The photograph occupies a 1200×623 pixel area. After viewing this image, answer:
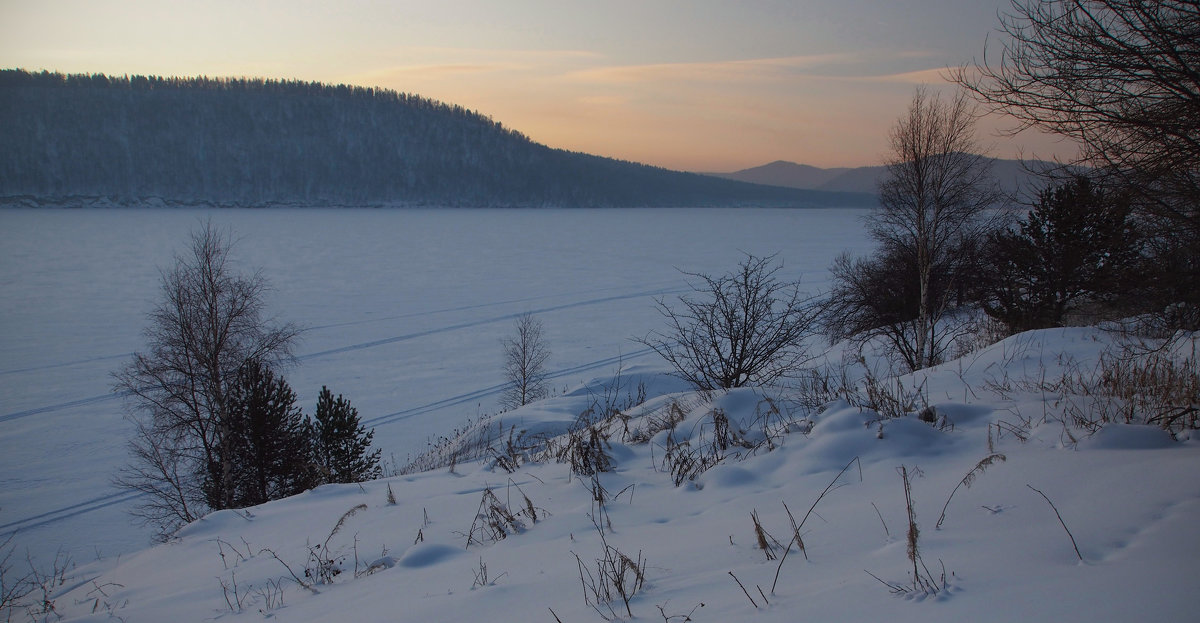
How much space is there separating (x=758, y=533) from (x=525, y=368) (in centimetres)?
2142

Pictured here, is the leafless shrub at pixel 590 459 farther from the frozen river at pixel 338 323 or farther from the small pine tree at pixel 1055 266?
the small pine tree at pixel 1055 266

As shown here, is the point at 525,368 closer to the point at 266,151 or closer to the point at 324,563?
the point at 324,563

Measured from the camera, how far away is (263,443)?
53.7 ft

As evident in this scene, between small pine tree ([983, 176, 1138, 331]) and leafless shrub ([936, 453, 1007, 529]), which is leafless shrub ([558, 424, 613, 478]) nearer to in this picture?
leafless shrub ([936, 453, 1007, 529])

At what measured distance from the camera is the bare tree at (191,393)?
17.5 m

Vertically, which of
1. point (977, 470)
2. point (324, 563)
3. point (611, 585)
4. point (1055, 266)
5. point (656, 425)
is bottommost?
point (324, 563)

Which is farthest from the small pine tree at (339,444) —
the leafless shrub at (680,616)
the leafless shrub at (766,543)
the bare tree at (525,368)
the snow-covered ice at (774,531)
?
the leafless shrub at (680,616)

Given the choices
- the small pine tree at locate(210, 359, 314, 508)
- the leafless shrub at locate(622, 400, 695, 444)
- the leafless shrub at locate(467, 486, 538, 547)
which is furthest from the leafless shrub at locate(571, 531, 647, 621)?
the small pine tree at locate(210, 359, 314, 508)

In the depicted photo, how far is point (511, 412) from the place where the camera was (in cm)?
1506

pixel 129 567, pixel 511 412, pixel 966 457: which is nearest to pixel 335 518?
pixel 129 567

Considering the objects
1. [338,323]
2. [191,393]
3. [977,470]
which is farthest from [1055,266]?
[338,323]

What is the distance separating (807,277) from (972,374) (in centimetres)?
4013

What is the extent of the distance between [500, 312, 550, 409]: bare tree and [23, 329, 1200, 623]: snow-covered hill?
1630 centimetres

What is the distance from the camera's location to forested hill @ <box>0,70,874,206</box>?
447 feet
